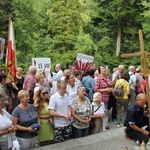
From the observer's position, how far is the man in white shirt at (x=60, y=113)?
5.66 metres

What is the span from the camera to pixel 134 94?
30.9 feet

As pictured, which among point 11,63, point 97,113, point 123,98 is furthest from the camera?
point 11,63

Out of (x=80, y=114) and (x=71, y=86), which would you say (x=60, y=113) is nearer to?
(x=80, y=114)

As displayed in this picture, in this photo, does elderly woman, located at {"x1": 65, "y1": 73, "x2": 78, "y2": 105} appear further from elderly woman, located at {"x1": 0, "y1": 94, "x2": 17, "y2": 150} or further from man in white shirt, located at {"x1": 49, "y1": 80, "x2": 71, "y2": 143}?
elderly woman, located at {"x1": 0, "y1": 94, "x2": 17, "y2": 150}

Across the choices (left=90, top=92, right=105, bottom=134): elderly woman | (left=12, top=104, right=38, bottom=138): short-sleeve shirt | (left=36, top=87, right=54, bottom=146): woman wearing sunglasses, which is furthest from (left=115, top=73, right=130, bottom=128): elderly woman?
(left=12, top=104, right=38, bottom=138): short-sleeve shirt

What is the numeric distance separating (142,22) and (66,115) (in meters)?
22.0

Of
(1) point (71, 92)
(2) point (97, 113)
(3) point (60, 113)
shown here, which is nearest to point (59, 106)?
(3) point (60, 113)

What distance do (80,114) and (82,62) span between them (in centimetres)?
423

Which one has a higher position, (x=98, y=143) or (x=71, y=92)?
(x=71, y=92)

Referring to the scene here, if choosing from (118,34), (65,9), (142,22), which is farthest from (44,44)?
(142,22)

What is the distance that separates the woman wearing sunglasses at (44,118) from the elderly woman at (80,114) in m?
0.56

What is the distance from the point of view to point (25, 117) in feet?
16.6

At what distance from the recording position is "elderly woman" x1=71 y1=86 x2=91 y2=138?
237 inches

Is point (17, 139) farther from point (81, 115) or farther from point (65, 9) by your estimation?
point (65, 9)
